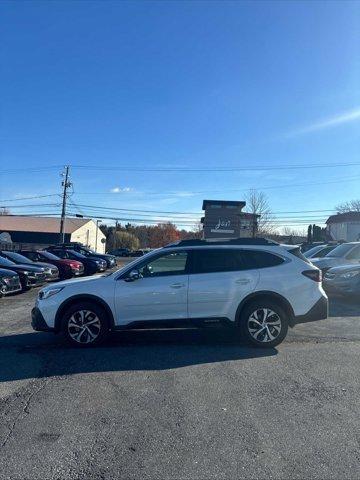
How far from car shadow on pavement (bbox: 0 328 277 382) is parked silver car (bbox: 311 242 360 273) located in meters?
8.29

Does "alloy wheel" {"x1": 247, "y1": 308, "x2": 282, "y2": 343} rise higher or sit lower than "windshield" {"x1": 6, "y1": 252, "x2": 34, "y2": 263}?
lower

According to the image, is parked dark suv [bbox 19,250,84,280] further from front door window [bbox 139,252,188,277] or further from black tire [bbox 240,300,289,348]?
black tire [bbox 240,300,289,348]

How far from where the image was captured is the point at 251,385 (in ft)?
17.7

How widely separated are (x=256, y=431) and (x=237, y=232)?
33363 mm

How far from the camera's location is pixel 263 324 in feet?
23.9

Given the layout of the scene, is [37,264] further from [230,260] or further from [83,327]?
[230,260]

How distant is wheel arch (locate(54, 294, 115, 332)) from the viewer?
7.33 meters

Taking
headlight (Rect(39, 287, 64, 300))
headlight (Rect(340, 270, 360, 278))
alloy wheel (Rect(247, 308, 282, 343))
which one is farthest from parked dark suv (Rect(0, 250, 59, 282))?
alloy wheel (Rect(247, 308, 282, 343))

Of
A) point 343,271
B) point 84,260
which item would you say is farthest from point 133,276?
point 84,260

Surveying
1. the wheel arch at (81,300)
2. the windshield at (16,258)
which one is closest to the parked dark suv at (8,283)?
the windshield at (16,258)

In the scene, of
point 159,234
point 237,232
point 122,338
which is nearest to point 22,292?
point 122,338

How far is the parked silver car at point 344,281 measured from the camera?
500 inches

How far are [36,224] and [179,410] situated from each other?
7826 centimetres

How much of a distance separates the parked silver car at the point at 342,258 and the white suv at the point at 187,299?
8.38 metres
